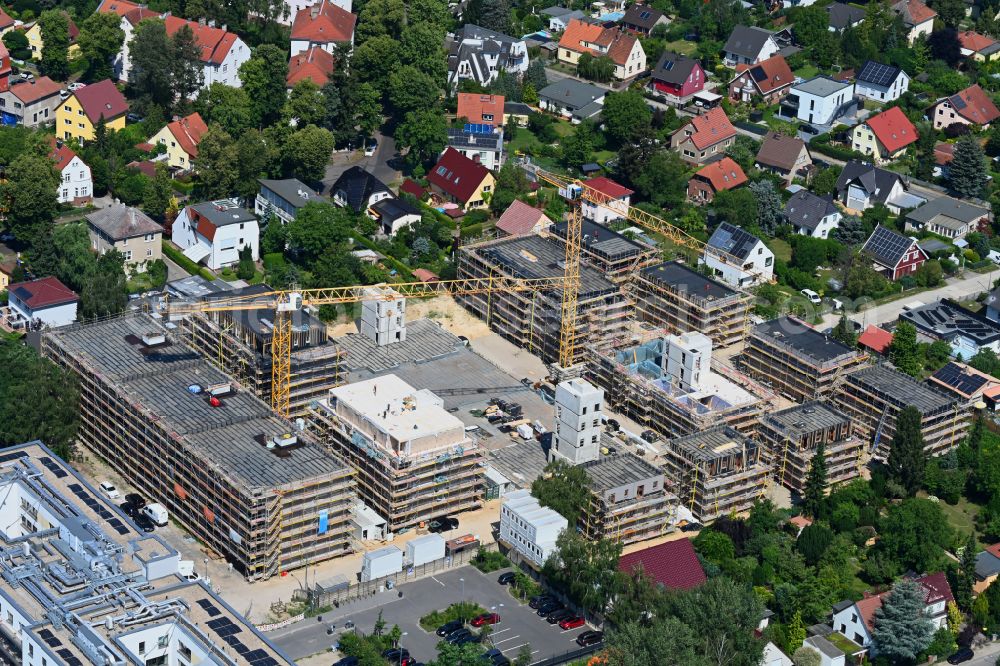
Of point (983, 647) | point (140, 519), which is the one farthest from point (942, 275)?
point (140, 519)

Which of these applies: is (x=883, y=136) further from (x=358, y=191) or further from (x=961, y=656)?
(x=961, y=656)

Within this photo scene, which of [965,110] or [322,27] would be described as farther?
[322,27]

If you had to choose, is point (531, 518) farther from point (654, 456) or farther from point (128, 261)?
point (128, 261)

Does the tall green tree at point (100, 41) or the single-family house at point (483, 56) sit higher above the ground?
the tall green tree at point (100, 41)

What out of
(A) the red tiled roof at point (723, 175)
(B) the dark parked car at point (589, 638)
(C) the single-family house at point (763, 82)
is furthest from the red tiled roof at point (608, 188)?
(B) the dark parked car at point (589, 638)

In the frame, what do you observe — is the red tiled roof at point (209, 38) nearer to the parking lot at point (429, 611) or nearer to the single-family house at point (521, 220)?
the single-family house at point (521, 220)

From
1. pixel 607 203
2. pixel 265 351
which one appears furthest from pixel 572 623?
pixel 607 203
